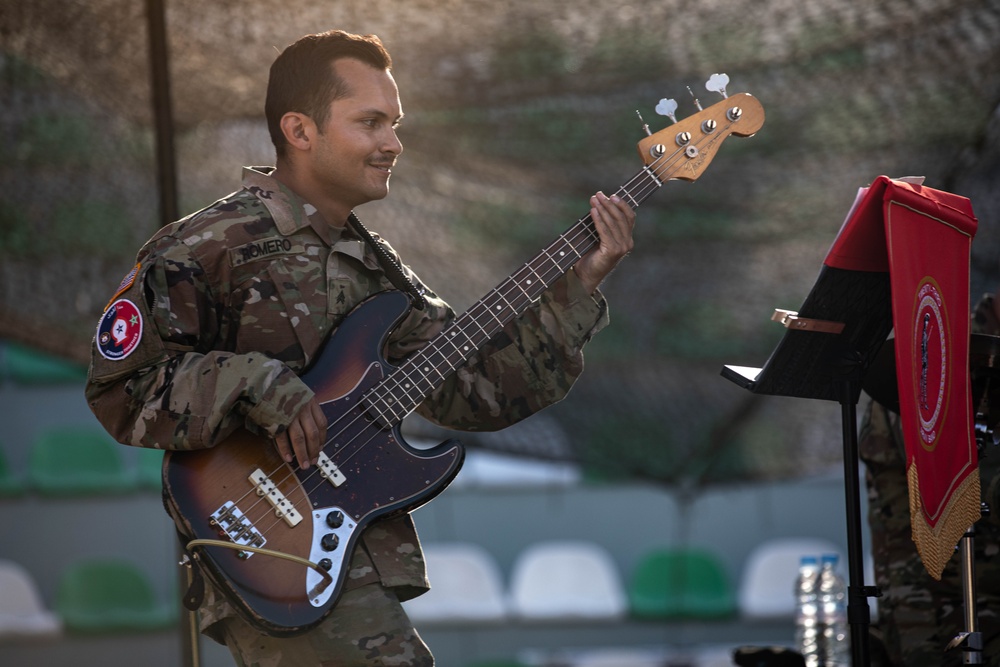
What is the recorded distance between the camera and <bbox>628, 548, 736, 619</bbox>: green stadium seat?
6746 mm

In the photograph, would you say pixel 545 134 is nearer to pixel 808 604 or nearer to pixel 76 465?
pixel 808 604

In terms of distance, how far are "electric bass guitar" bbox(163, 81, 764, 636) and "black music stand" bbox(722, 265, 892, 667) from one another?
647 millimetres

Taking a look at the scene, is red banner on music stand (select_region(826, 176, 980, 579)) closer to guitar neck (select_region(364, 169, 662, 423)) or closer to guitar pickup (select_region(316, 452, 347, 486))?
guitar neck (select_region(364, 169, 662, 423))

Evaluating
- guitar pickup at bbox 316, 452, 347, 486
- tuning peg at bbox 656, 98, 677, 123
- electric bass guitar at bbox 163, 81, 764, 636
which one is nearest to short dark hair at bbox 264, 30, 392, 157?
electric bass guitar at bbox 163, 81, 764, 636

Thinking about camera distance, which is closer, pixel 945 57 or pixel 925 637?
pixel 925 637

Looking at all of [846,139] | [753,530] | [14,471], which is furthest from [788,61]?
[14,471]

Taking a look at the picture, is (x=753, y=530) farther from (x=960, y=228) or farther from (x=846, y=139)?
(x=960, y=228)

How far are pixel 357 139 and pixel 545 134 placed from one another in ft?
6.60

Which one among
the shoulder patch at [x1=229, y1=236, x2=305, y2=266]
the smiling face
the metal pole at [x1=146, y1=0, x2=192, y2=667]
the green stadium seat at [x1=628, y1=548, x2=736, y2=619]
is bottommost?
the green stadium seat at [x1=628, y1=548, x2=736, y2=619]

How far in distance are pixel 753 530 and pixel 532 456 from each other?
2.39m

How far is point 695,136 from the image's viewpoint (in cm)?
280

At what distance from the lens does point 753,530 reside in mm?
7215

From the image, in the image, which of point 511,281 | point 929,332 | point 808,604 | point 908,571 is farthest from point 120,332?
point 808,604

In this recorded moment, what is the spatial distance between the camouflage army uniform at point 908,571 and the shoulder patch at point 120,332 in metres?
2.15
